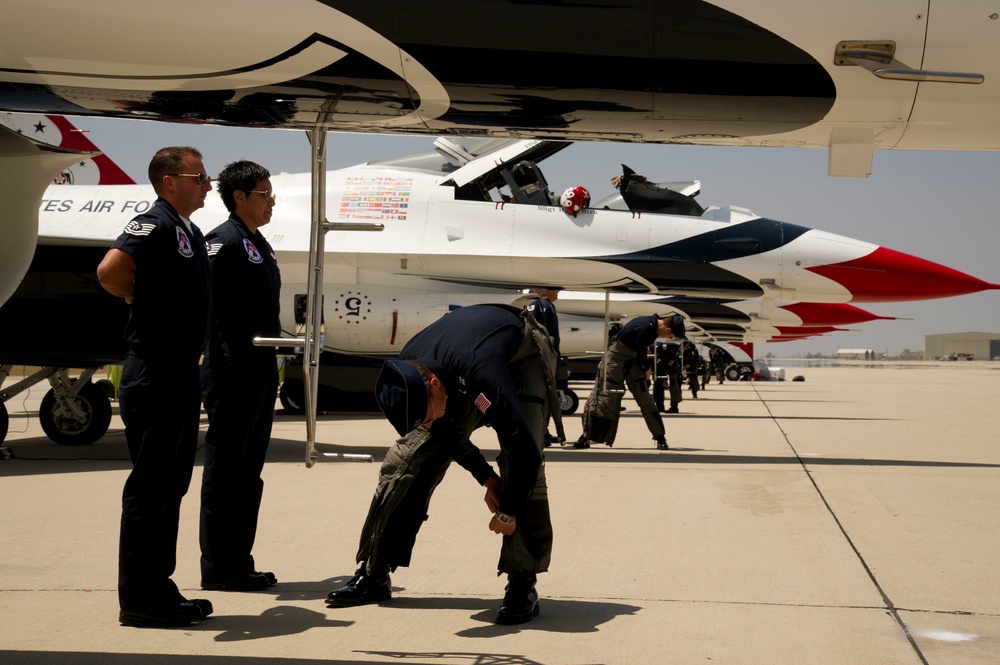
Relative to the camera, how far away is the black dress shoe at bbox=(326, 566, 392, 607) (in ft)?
13.2

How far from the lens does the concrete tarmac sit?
3.43m

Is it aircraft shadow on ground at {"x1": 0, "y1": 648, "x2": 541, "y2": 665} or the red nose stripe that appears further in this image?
the red nose stripe

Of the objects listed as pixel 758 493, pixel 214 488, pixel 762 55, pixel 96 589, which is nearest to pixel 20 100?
pixel 214 488

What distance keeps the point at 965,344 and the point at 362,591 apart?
181 meters

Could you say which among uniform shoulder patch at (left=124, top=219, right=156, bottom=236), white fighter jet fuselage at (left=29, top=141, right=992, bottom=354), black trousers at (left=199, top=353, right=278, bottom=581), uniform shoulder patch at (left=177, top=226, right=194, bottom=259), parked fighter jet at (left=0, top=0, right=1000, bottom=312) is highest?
white fighter jet fuselage at (left=29, top=141, right=992, bottom=354)

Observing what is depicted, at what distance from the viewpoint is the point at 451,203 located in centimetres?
1303

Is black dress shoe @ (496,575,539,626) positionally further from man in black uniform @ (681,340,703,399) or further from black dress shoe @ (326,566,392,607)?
man in black uniform @ (681,340,703,399)

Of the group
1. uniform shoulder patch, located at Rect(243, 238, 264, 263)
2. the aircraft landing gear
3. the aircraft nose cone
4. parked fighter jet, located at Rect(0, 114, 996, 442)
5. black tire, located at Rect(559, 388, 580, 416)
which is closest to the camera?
uniform shoulder patch, located at Rect(243, 238, 264, 263)

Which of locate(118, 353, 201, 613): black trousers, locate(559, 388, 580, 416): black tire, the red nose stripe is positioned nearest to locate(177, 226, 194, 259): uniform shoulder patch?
locate(118, 353, 201, 613): black trousers

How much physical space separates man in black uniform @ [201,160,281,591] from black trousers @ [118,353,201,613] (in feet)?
1.69

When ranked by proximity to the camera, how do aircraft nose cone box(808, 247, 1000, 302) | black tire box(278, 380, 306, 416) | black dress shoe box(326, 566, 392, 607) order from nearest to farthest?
black dress shoe box(326, 566, 392, 607) < aircraft nose cone box(808, 247, 1000, 302) < black tire box(278, 380, 306, 416)

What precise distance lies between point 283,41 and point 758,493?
17.1ft

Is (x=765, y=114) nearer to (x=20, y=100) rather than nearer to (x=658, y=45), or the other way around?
(x=658, y=45)

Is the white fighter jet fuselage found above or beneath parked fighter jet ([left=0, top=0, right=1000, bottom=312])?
above
